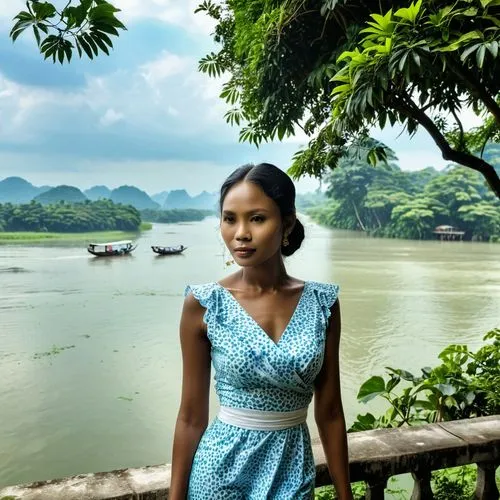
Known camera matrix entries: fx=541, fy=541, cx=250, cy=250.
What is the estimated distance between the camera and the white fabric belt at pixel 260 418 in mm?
737

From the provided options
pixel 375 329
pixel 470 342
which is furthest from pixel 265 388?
pixel 375 329

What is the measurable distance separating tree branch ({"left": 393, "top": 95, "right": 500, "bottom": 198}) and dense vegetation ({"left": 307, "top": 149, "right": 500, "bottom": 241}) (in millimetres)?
23148

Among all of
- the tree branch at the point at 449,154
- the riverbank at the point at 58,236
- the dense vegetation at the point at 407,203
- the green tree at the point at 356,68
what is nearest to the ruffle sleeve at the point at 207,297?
the green tree at the point at 356,68

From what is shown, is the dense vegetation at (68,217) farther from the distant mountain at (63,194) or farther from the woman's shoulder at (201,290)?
the woman's shoulder at (201,290)

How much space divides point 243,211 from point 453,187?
2653 cm

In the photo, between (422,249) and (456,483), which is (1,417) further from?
(422,249)

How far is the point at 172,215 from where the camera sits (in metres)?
36.6

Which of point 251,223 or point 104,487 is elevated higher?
point 251,223

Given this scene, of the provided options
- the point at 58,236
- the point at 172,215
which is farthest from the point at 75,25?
the point at 172,215

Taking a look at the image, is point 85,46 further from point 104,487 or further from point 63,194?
point 63,194

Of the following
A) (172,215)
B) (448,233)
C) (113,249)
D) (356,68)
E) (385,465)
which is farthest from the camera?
(172,215)

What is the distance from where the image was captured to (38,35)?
888 mm

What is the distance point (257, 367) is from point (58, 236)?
84.3 ft

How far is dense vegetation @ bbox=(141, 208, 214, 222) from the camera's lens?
34853 millimetres
